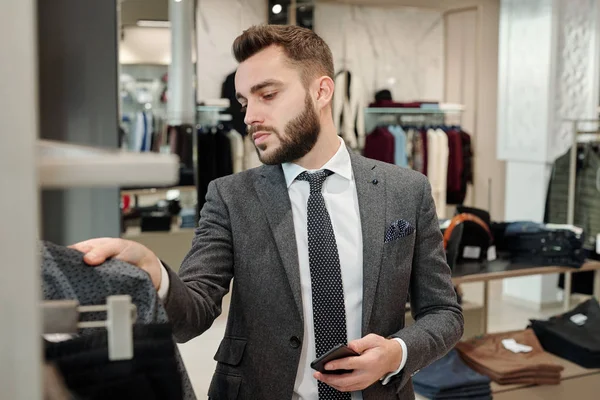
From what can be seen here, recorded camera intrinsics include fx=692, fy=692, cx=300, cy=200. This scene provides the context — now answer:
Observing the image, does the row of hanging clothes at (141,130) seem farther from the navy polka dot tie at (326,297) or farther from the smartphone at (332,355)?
the smartphone at (332,355)

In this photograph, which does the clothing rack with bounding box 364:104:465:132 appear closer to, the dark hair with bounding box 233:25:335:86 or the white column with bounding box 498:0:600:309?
the white column with bounding box 498:0:600:309

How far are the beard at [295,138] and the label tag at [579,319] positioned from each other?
8.37 feet

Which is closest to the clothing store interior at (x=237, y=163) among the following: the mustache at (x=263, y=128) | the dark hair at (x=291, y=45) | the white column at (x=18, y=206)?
the white column at (x=18, y=206)

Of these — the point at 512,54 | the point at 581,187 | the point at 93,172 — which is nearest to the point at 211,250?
the point at 93,172

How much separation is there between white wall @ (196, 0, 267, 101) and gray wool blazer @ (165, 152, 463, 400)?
5.11m

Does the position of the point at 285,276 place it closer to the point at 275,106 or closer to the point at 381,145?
the point at 275,106

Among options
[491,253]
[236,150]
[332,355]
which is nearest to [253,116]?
[332,355]

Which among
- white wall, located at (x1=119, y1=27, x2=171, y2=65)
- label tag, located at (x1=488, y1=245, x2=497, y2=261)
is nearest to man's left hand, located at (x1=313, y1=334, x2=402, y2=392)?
label tag, located at (x1=488, y1=245, x2=497, y2=261)

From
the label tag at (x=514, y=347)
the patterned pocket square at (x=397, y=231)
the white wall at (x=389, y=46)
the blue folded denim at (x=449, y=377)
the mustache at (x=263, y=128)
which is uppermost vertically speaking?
Answer: the white wall at (x=389, y=46)

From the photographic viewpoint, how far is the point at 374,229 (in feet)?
5.49

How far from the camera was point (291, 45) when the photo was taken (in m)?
1.73

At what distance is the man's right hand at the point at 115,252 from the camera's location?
0.85 m

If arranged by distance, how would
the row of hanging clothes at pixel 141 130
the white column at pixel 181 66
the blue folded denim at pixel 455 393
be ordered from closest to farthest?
the blue folded denim at pixel 455 393 → the row of hanging clothes at pixel 141 130 → the white column at pixel 181 66

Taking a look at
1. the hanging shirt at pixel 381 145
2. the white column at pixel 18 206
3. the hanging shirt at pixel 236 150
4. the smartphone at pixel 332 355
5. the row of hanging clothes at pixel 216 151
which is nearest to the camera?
the white column at pixel 18 206
